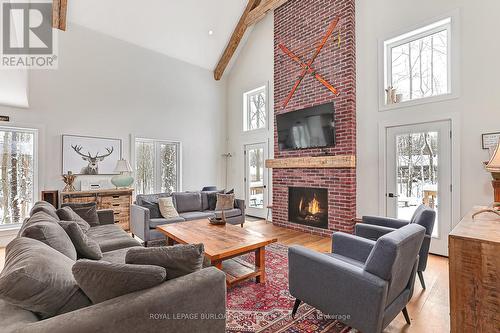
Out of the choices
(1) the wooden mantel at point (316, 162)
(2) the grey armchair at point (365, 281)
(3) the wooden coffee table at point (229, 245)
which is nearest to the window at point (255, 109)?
(1) the wooden mantel at point (316, 162)

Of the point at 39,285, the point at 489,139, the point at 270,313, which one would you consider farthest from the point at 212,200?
the point at 489,139

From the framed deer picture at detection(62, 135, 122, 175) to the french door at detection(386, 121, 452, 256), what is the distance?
5436 mm

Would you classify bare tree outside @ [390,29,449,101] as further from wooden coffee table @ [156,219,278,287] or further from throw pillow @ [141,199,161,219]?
throw pillow @ [141,199,161,219]

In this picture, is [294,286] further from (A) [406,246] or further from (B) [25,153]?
(B) [25,153]

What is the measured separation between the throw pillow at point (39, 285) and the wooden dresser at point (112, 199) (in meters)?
3.72

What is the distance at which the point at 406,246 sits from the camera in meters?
1.66

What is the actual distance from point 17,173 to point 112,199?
164 cm

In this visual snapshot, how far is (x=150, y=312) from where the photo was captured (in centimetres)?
120

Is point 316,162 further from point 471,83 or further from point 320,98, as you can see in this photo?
point 471,83

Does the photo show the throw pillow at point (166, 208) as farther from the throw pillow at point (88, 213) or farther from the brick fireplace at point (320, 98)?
the brick fireplace at point (320, 98)

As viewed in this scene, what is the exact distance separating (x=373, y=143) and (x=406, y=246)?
2.91 meters

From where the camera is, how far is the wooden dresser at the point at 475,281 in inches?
49.4

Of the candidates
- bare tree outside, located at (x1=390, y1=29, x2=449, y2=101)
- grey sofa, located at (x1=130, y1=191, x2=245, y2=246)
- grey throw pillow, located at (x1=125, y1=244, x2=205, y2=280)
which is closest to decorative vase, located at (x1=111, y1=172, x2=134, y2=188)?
grey sofa, located at (x1=130, y1=191, x2=245, y2=246)

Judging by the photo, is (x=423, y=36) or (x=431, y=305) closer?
(x=431, y=305)
